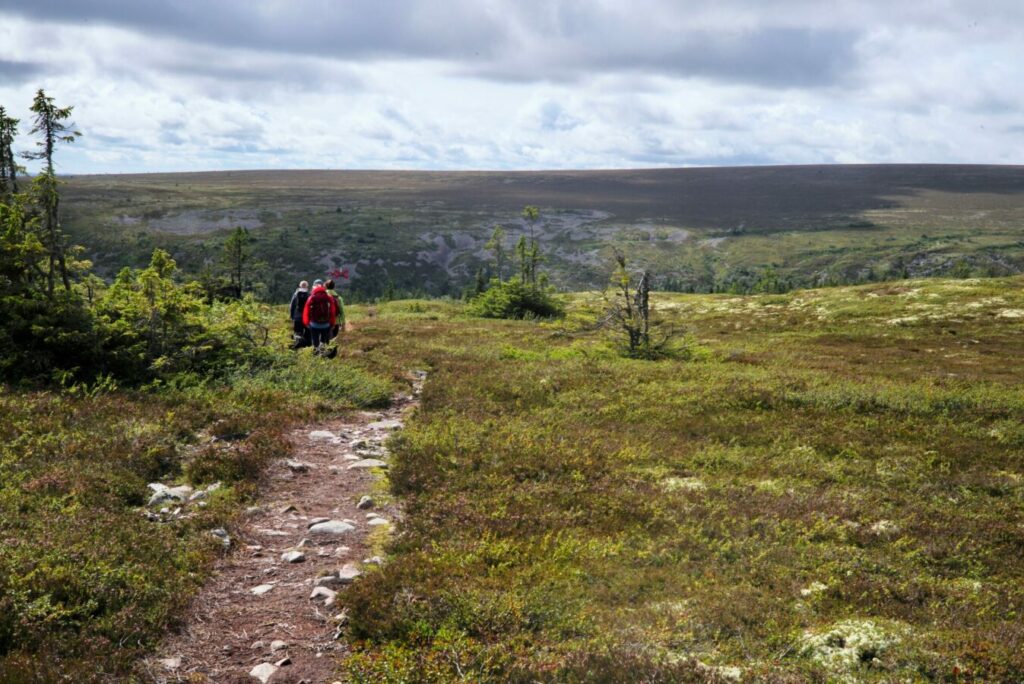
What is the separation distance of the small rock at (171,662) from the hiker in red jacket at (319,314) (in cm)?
1579

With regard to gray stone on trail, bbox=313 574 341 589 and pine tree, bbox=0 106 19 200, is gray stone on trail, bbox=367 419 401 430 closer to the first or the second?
gray stone on trail, bbox=313 574 341 589

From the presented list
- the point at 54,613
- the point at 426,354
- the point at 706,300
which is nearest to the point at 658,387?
the point at 426,354

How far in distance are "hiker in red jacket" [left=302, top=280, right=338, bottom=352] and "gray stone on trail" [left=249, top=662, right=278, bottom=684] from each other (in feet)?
52.5

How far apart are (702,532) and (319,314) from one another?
52.6ft

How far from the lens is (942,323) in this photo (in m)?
46.5

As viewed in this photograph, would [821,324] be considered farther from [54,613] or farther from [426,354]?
[54,613]

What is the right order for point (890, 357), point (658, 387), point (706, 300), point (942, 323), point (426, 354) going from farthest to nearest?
point (706, 300) → point (942, 323) → point (890, 357) → point (426, 354) → point (658, 387)

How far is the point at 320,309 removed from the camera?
863 inches

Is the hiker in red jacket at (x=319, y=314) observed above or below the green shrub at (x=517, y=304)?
above

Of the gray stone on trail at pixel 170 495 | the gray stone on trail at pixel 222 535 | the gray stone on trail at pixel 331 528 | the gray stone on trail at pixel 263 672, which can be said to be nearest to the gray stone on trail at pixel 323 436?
the gray stone on trail at pixel 170 495

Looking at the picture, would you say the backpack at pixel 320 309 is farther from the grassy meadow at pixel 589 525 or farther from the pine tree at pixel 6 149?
the pine tree at pixel 6 149

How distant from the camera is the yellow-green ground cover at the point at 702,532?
241 inches

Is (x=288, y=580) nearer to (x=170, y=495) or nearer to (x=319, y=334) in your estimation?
(x=170, y=495)

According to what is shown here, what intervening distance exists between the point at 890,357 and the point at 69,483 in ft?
102
